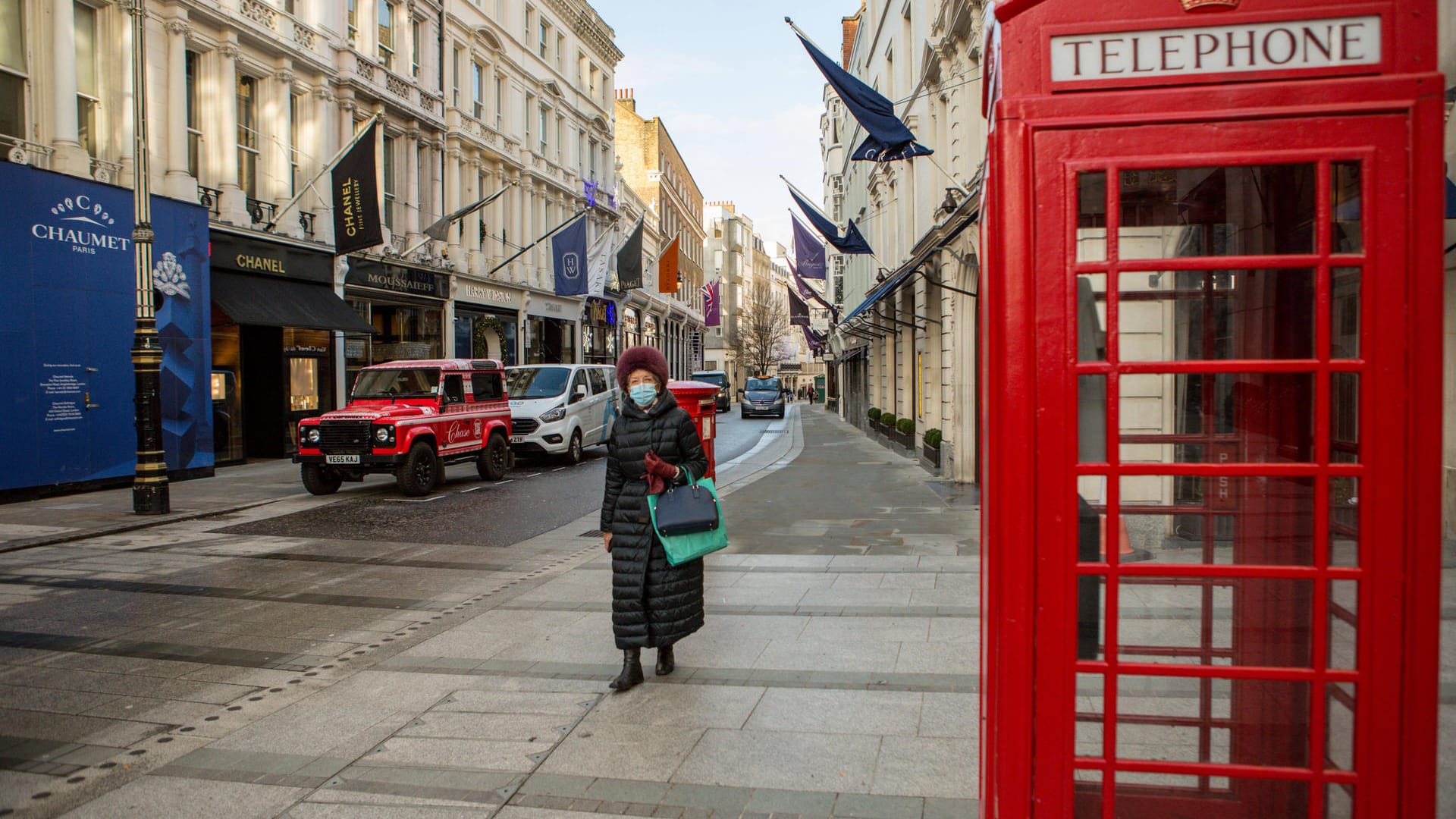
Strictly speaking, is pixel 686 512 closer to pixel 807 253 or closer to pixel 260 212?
pixel 260 212

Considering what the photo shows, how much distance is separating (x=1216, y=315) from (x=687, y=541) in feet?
11.1

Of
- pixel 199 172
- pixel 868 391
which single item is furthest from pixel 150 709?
pixel 868 391

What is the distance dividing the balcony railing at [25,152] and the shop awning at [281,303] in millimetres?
4420

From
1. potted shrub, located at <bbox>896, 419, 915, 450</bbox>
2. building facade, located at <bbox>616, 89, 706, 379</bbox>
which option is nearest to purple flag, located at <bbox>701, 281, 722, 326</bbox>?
building facade, located at <bbox>616, 89, 706, 379</bbox>

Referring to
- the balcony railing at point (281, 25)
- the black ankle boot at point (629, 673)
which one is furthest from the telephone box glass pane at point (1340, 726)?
the balcony railing at point (281, 25)

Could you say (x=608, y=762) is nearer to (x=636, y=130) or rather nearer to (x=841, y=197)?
(x=841, y=197)

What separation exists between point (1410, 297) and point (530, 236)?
3820 centimetres

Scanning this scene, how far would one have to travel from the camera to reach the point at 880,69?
27719 mm

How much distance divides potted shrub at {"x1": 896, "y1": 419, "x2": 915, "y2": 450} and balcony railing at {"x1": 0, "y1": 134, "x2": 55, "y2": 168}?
16.2 m

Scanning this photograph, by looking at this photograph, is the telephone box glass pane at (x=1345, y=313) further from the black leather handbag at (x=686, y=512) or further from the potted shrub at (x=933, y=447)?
the potted shrub at (x=933, y=447)

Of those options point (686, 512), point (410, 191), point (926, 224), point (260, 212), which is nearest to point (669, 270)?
point (410, 191)

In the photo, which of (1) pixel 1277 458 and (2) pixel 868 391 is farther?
(2) pixel 868 391

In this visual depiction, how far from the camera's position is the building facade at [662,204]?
2494 inches

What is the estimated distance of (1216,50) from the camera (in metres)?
2.29
